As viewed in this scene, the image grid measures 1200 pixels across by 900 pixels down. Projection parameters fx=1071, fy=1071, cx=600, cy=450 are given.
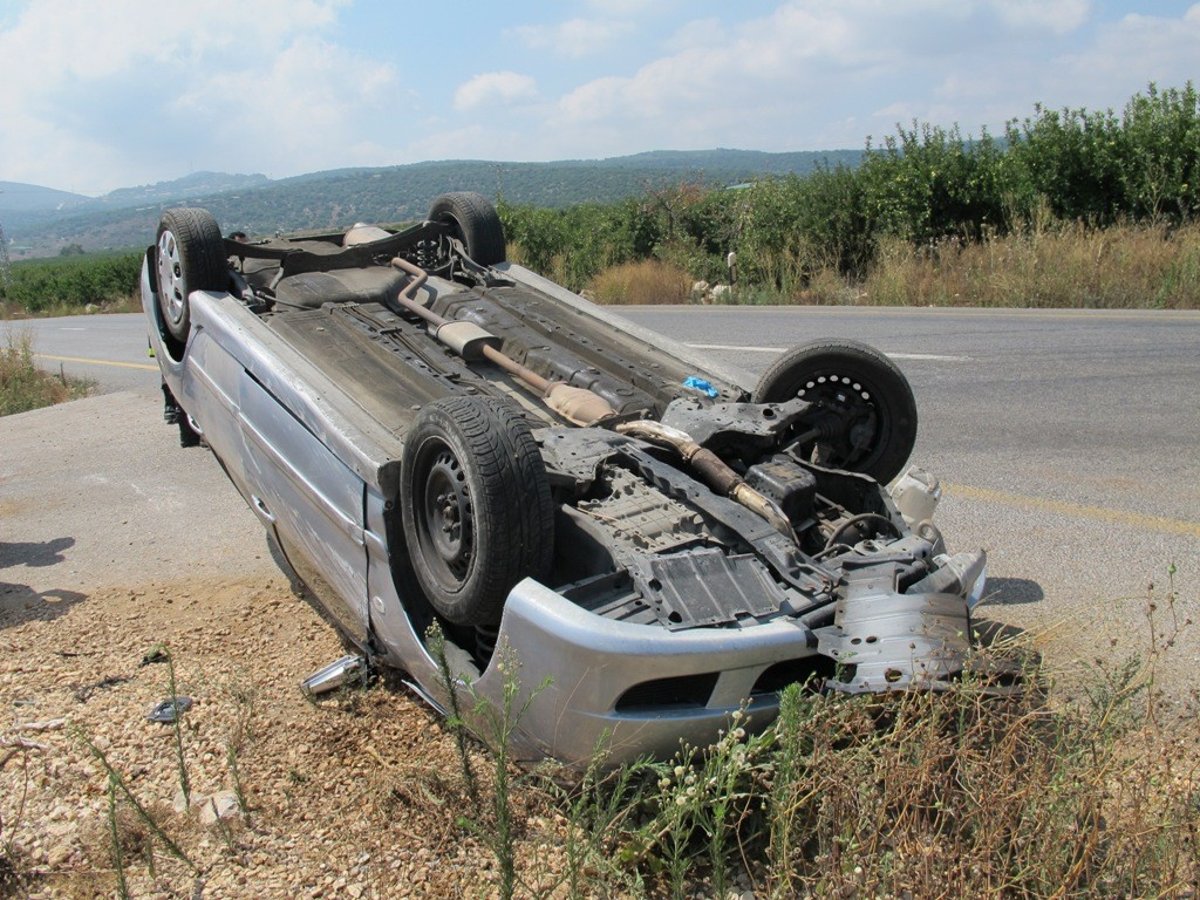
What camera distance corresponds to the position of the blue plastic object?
469 cm

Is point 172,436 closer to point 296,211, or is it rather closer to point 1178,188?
point 1178,188

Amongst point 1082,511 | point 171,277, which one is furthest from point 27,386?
point 1082,511

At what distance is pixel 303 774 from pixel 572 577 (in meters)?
1.14

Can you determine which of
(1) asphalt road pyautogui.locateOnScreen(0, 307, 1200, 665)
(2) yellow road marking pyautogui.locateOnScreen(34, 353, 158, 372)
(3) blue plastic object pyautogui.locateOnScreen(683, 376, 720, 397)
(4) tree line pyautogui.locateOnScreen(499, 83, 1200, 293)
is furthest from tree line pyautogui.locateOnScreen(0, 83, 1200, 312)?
(3) blue plastic object pyautogui.locateOnScreen(683, 376, 720, 397)

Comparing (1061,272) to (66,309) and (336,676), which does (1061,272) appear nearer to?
(336,676)

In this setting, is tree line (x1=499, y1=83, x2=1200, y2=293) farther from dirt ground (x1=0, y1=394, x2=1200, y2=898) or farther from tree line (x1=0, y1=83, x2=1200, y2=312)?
dirt ground (x1=0, y1=394, x2=1200, y2=898)

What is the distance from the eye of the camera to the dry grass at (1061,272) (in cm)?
1188

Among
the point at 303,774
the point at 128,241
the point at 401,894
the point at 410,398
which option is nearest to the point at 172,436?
the point at 410,398

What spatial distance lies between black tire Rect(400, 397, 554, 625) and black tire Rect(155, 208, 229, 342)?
2.69 m

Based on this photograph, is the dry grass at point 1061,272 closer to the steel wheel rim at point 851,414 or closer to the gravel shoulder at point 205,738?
the steel wheel rim at point 851,414

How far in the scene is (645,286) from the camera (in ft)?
56.3

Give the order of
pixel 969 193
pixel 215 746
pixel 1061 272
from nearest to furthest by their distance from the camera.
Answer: pixel 215 746 < pixel 1061 272 < pixel 969 193

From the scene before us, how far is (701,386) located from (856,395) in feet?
2.27

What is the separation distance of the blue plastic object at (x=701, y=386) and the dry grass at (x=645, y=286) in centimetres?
1217
